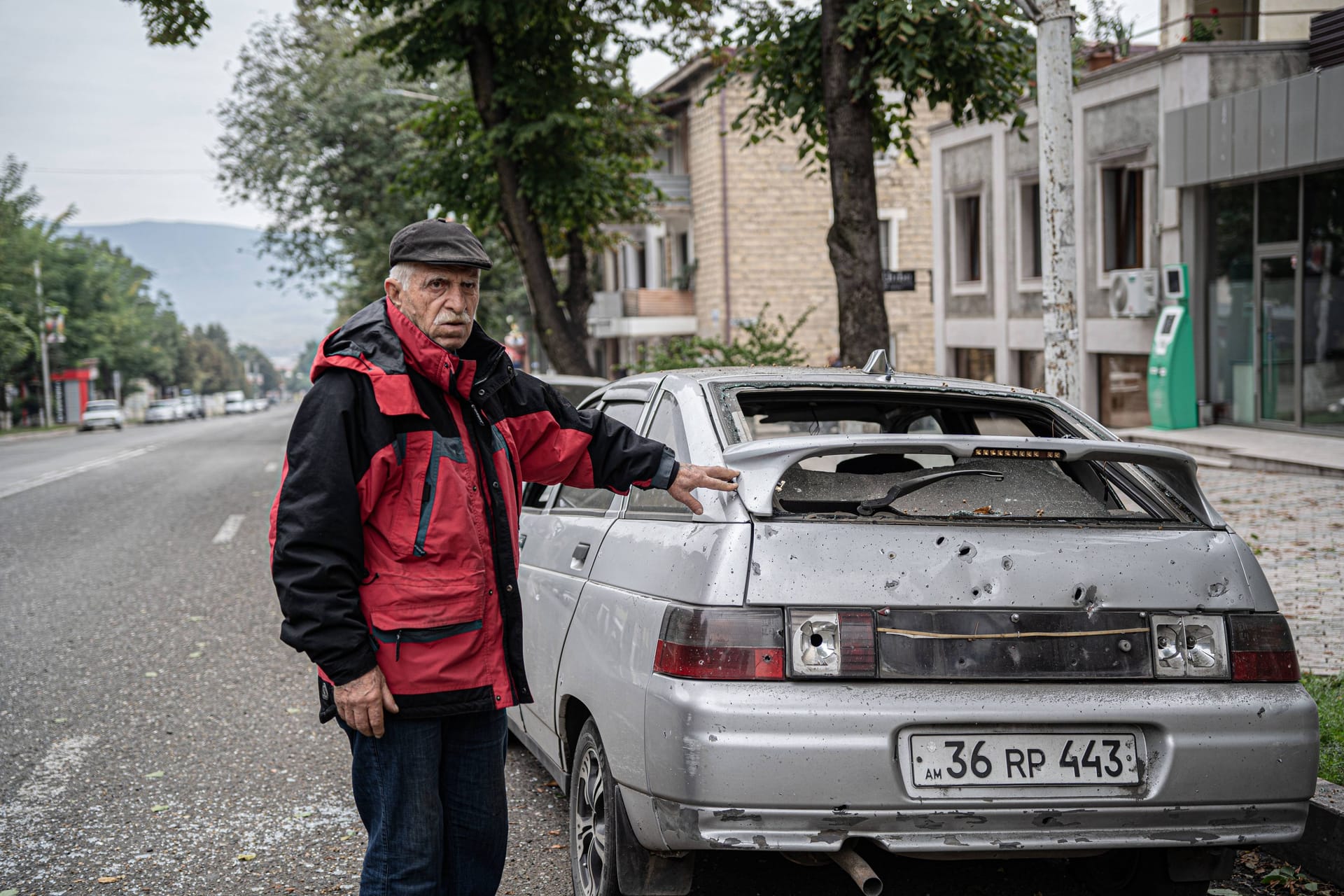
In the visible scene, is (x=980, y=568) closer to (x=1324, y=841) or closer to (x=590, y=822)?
(x=590, y=822)

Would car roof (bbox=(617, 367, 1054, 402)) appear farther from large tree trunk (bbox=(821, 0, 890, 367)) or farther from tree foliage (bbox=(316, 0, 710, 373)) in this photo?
tree foliage (bbox=(316, 0, 710, 373))

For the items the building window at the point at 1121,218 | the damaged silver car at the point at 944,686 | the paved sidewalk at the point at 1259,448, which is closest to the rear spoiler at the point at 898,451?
the damaged silver car at the point at 944,686

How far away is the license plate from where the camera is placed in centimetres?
306

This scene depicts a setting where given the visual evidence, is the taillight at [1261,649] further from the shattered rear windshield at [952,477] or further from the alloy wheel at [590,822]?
the alloy wheel at [590,822]

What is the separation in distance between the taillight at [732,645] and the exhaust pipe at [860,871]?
1.56 feet

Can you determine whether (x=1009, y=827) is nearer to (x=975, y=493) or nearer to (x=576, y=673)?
(x=975, y=493)

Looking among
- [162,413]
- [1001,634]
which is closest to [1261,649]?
[1001,634]

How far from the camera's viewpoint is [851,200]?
34.6 feet

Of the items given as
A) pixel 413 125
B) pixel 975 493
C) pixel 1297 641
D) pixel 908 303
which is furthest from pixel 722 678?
pixel 908 303

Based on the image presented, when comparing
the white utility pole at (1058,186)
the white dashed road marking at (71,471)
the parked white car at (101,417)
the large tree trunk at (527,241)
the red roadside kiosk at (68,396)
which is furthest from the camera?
the red roadside kiosk at (68,396)

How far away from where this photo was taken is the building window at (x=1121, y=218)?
2086cm

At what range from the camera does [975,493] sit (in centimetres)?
374

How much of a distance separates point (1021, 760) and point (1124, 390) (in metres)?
19.5

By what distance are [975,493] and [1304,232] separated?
15.7 metres
